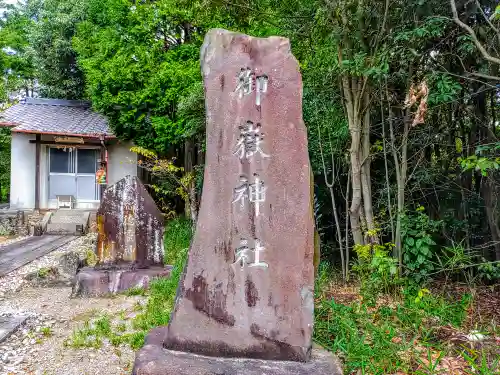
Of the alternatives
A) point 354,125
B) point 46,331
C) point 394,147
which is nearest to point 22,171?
point 46,331

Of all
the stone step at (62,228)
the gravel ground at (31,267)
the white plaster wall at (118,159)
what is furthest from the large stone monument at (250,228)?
the white plaster wall at (118,159)

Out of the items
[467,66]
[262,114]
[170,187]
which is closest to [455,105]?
[467,66]

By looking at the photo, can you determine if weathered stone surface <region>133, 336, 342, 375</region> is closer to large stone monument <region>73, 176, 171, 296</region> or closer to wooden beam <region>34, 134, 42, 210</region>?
large stone monument <region>73, 176, 171, 296</region>

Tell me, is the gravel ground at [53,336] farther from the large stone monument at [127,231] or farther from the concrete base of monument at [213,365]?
the concrete base of monument at [213,365]

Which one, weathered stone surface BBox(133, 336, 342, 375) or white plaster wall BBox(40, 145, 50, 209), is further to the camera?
white plaster wall BBox(40, 145, 50, 209)

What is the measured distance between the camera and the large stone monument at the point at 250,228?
119 inches

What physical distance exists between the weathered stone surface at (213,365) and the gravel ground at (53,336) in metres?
0.89

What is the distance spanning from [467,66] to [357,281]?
363 centimetres

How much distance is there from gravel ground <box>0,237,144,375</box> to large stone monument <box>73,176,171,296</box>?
0.76 metres

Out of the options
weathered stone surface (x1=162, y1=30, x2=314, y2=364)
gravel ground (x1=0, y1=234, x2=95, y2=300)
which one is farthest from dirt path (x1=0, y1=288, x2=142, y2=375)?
weathered stone surface (x1=162, y1=30, x2=314, y2=364)

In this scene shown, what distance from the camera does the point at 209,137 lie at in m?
3.18

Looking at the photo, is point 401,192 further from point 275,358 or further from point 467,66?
point 275,358

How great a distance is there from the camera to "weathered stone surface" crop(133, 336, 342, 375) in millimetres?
2777

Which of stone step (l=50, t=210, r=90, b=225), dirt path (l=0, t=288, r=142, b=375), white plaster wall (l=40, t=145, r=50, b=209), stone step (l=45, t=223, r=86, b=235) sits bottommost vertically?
A: dirt path (l=0, t=288, r=142, b=375)
